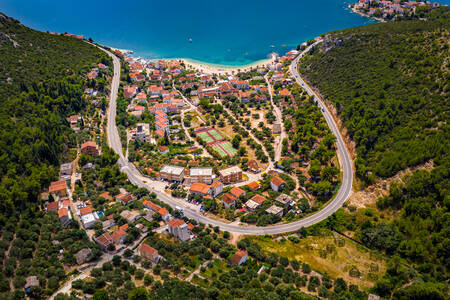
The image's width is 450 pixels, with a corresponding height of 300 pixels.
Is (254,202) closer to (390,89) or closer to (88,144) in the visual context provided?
(88,144)

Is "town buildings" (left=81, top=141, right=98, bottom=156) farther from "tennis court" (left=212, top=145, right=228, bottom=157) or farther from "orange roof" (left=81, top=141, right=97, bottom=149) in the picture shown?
"tennis court" (left=212, top=145, right=228, bottom=157)

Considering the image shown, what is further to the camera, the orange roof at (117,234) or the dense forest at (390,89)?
the dense forest at (390,89)

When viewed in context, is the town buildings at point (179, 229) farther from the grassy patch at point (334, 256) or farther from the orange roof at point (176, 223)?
the grassy patch at point (334, 256)

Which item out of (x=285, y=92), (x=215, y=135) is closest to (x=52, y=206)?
(x=215, y=135)

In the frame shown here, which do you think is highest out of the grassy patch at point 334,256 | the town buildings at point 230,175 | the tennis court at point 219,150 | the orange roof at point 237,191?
the tennis court at point 219,150

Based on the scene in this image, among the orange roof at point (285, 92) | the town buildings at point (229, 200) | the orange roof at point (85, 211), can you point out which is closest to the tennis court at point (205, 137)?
the town buildings at point (229, 200)

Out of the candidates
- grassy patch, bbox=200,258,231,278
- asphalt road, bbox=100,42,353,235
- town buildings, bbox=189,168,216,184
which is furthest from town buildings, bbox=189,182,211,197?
grassy patch, bbox=200,258,231,278
